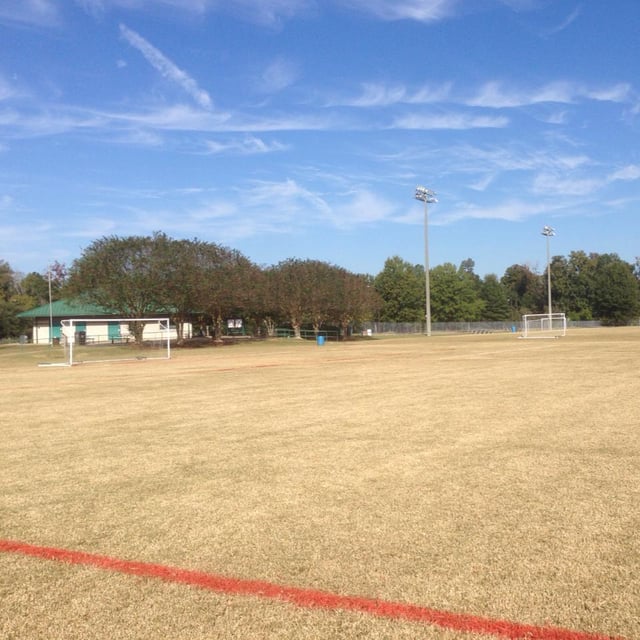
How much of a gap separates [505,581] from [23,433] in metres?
9.18

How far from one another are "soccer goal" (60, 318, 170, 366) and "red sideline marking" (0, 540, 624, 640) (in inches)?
1232

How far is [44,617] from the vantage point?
4074 mm

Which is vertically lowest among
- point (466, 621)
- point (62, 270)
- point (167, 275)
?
point (466, 621)

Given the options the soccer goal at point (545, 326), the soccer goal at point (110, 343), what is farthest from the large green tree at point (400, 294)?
the soccer goal at point (110, 343)

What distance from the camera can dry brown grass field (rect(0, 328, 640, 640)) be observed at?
4.09 m

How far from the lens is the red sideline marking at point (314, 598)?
3791mm

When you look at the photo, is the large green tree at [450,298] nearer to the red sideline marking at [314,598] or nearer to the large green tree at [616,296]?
the large green tree at [616,296]

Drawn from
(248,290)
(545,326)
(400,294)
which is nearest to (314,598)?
(248,290)

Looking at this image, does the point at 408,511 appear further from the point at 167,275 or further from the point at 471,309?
the point at 471,309

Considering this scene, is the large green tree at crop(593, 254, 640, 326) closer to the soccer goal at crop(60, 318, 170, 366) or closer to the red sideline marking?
the soccer goal at crop(60, 318, 170, 366)

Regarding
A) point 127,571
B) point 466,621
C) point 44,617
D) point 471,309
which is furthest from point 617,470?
point 471,309

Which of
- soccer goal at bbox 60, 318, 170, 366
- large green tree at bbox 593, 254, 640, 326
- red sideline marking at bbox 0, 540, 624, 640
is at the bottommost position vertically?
red sideline marking at bbox 0, 540, 624, 640

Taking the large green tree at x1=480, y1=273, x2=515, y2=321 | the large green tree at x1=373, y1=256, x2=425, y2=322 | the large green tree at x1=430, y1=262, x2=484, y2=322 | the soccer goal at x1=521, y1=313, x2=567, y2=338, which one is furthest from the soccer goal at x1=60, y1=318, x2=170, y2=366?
the large green tree at x1=480, y1=273, x2=515, y2=321

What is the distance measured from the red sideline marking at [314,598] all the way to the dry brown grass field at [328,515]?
8 centimetres
